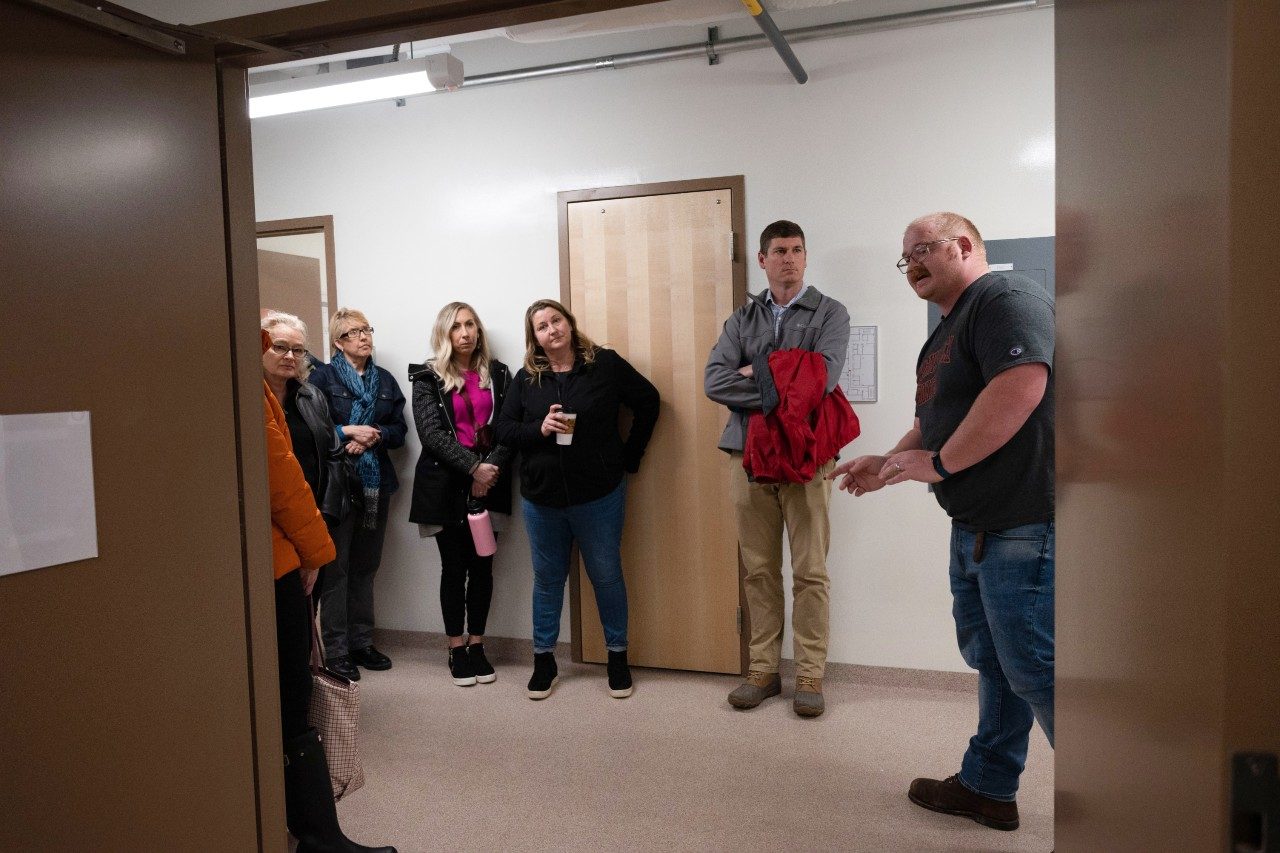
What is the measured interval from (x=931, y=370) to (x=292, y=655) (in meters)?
1.74

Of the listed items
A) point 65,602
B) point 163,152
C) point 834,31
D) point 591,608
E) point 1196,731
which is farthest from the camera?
point 591,608

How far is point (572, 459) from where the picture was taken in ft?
11.4

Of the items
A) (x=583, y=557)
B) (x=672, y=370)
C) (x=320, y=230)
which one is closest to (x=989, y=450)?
(x=672, y=370)

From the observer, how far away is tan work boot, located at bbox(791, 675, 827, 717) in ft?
10.3

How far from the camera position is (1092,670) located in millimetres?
1017

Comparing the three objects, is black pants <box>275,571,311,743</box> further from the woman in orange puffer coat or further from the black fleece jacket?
the black fleece jacket

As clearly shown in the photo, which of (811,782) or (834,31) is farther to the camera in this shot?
(834,31)

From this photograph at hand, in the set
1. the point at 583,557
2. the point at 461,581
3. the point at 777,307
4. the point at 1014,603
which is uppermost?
the point at 777,307

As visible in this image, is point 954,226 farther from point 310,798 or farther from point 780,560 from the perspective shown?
point 310,798

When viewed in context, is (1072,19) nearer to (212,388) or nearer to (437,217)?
(212,388)

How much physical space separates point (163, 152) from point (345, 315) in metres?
2.56

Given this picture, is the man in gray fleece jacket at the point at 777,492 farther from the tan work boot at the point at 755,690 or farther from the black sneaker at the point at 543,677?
the black sneaker at the point at 543,677

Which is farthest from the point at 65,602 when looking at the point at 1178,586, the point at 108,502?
the point at 1178,586

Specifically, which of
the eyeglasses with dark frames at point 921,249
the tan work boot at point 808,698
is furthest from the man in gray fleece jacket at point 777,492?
the eyeglasses with dark frames at point 921,249
